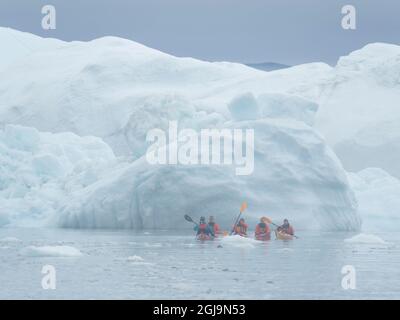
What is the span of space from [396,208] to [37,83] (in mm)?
25579

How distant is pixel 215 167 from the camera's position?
25594 mm

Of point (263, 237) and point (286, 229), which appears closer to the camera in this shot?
point (263, 237)

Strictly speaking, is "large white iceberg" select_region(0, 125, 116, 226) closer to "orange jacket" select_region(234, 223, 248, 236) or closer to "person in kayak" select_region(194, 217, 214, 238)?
"person in kayak" select_region(194, 217, 214, 238)

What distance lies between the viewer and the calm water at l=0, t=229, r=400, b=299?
41.2 feet

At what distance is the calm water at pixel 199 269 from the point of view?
41.2 feet

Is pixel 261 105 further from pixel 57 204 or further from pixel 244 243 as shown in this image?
pixel 244 243

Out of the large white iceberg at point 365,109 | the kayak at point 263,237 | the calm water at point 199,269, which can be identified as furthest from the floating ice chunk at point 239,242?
the large white iceberg at point 365,109

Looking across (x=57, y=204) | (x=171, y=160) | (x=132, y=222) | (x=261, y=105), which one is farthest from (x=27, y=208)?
(x=261, y=105)

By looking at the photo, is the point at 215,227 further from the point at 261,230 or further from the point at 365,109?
the point at 365,109

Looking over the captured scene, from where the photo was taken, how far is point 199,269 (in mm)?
15398

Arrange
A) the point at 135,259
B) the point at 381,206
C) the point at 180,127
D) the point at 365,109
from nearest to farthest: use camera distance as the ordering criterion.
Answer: the point at 135,259
the point at 381,206
the point at 180,127
the point at 365,109

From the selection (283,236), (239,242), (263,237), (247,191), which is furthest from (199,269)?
(247,191)

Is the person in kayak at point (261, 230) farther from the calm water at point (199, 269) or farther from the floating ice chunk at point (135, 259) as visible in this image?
the floating ice chunk at point (135, 259)
